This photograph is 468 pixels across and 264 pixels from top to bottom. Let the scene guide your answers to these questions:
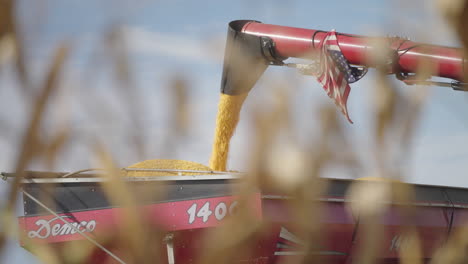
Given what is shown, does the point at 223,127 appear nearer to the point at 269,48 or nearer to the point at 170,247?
the point at 269,48

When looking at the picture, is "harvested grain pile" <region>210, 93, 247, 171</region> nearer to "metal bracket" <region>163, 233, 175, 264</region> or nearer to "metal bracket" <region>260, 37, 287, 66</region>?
"metal bracket" <region>260, 37, 287, 66</region>

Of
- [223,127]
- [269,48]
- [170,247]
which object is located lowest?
[170,247]

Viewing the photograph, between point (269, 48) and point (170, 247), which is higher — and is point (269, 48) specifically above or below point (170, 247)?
above

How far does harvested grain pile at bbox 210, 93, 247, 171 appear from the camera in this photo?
21.0 ft

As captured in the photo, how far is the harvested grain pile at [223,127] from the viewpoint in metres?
6.39

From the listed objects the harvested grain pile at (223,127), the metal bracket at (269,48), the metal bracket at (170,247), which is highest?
the metal bracket at (269,48)

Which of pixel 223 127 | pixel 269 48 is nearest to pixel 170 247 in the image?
pixel 223 127

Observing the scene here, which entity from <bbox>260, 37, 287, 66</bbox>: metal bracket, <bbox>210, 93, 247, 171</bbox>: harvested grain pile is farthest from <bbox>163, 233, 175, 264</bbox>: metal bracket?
<bbox>260, 37, 287, 66</bbox>: metal bracket

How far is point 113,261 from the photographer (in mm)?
5105

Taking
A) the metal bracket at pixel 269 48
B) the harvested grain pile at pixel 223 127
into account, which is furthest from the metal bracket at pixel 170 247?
the metal bracket at pixel 269 48

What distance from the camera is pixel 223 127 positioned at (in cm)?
639

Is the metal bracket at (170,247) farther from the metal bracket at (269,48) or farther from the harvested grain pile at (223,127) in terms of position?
the metal bracket at (269,48)

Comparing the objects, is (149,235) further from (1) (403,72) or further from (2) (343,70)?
(1) (403,72)

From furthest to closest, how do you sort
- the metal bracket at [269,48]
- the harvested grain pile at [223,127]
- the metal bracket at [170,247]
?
the harvested grain pile at [223,127]
the metal bracket at [269,48]
the metal bracket at [170,247]
